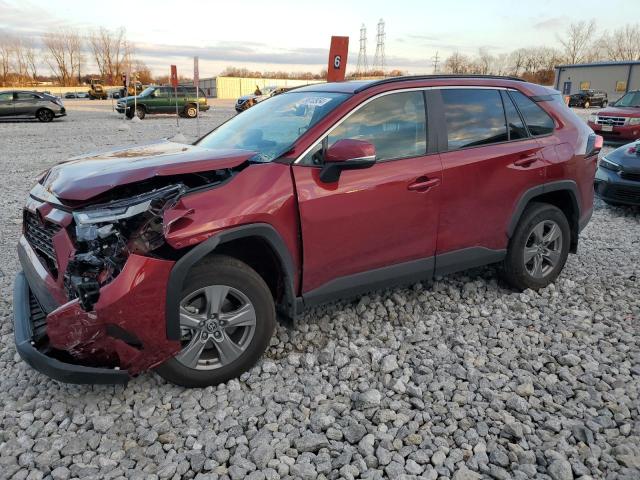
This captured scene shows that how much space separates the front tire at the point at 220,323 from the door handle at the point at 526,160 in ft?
7.53

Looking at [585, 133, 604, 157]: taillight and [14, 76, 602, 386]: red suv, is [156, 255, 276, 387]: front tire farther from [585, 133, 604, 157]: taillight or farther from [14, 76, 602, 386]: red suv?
[585, 133, 604, 157]: taillight

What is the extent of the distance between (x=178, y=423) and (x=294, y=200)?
1.41m

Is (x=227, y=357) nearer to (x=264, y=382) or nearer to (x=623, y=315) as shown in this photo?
(x=264, y=382)

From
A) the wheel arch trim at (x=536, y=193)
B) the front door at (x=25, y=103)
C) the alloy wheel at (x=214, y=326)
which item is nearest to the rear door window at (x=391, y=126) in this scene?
the wheel arch trim at (x=536, y=193)

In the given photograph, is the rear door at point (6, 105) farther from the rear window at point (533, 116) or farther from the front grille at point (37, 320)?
the rear window at point (533, 116)

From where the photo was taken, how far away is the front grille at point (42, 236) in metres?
2.87

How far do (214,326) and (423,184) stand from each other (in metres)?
1.69

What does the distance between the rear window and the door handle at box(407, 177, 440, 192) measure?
4.10 feet

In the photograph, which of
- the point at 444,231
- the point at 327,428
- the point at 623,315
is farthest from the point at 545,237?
the point at 327,428

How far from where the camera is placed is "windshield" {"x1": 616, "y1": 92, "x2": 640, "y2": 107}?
48.0 feet

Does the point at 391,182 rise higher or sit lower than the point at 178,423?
higher

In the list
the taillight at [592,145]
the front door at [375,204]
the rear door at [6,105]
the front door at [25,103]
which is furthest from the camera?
the front door at [25,103]

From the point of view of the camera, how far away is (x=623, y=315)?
13.2ft

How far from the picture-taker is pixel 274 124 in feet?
12.2
